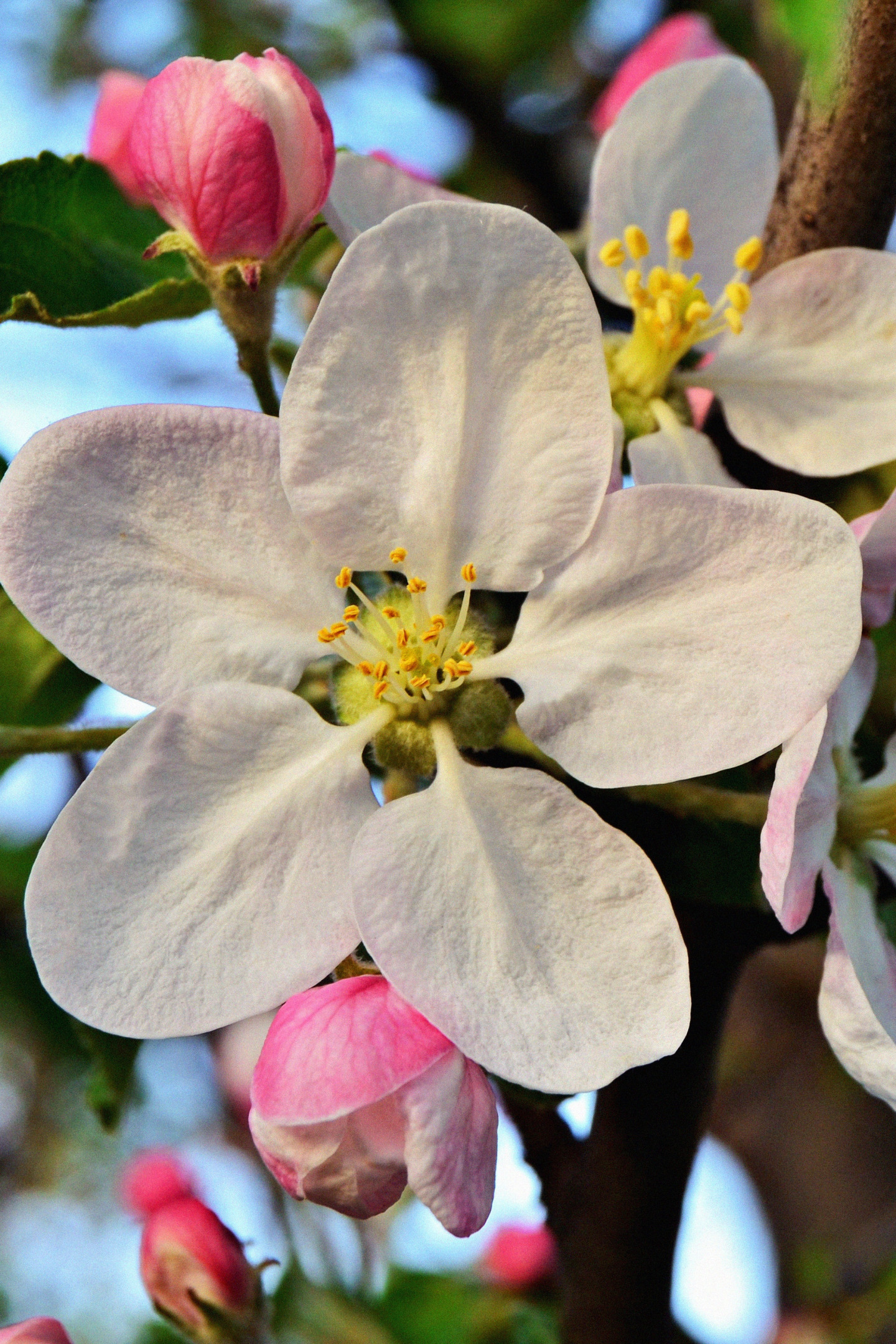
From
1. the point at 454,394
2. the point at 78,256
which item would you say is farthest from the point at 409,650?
the point at 78,256

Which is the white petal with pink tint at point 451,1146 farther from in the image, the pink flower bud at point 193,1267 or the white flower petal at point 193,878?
the pink flower bud at point 193,1267

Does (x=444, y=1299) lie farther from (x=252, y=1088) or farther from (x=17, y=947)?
(x=252, y=1088)

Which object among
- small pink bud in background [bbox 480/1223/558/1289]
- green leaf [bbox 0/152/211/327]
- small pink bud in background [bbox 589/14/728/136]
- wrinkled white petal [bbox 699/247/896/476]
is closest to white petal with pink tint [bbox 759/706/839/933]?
wrinkled white petal [bbox 699/247/896/476]

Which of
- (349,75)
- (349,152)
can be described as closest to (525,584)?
(349,152)

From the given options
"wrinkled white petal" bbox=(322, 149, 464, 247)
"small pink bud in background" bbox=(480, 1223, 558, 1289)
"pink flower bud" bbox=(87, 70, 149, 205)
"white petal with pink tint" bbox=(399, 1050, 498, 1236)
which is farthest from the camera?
"small pink bud in background" bbox=(480, 1223, 558, 1289)

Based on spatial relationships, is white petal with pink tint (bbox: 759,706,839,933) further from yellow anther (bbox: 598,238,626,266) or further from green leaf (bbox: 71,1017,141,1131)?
green leaf (bbox: 71,1017,141,1131)
